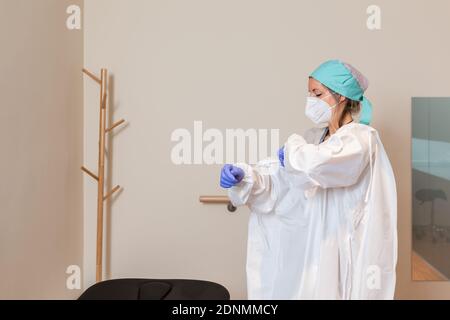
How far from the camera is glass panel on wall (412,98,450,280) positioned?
1.94m

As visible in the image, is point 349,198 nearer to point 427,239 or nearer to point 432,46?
point 427,239

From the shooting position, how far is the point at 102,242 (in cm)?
197

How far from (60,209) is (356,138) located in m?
1.30

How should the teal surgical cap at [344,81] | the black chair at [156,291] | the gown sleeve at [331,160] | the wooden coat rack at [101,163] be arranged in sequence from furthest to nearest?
the wooden coat rack at [101,163] < the black chair at [156,291] < the teal surgical cap at [344,81] < the gown sleeve at [331,160]

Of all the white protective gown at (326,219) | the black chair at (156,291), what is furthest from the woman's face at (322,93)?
the black chair at (156,291)

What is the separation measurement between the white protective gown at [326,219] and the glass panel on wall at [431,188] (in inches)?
33.5

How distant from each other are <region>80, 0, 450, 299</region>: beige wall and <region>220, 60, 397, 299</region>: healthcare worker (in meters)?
0.60

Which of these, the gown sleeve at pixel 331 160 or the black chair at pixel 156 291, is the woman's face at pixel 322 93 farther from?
the black chair at pixel 156 291

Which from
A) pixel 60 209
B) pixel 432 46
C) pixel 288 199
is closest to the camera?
pixel 288 199

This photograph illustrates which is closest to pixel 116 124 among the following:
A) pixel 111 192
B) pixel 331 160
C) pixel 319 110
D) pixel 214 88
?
pixel 111 192

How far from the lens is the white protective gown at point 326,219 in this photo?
1161 mm

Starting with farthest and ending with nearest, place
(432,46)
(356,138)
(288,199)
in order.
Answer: (432,46), (288,199), (356,138)

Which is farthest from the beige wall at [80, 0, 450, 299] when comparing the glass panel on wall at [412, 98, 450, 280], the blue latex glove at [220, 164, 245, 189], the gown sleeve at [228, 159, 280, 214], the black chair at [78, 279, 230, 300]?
the blue latex glove at [220, 164, 245, 189]

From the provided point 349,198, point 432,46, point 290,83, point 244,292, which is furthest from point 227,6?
point 244,292
